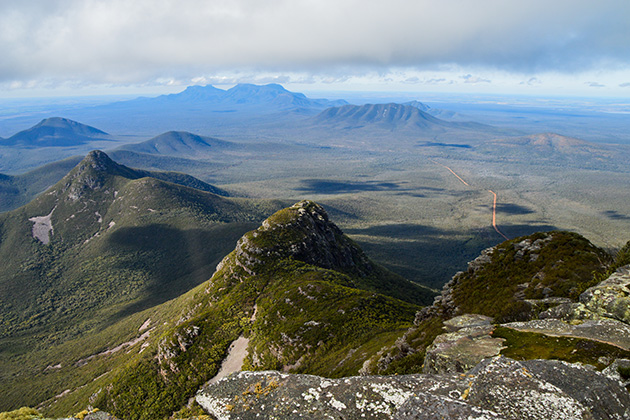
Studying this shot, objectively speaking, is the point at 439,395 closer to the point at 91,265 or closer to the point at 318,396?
the point at 318,396

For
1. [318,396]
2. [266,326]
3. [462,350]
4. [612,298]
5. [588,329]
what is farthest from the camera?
[266,326]

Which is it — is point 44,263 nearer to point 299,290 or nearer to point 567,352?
point 299,290

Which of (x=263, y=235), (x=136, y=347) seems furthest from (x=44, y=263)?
(x=263, y=235)

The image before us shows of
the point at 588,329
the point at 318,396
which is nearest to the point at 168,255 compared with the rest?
the point at 318,396

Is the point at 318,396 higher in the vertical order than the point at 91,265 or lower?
higher

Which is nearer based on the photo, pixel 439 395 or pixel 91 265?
pixel 439 395
